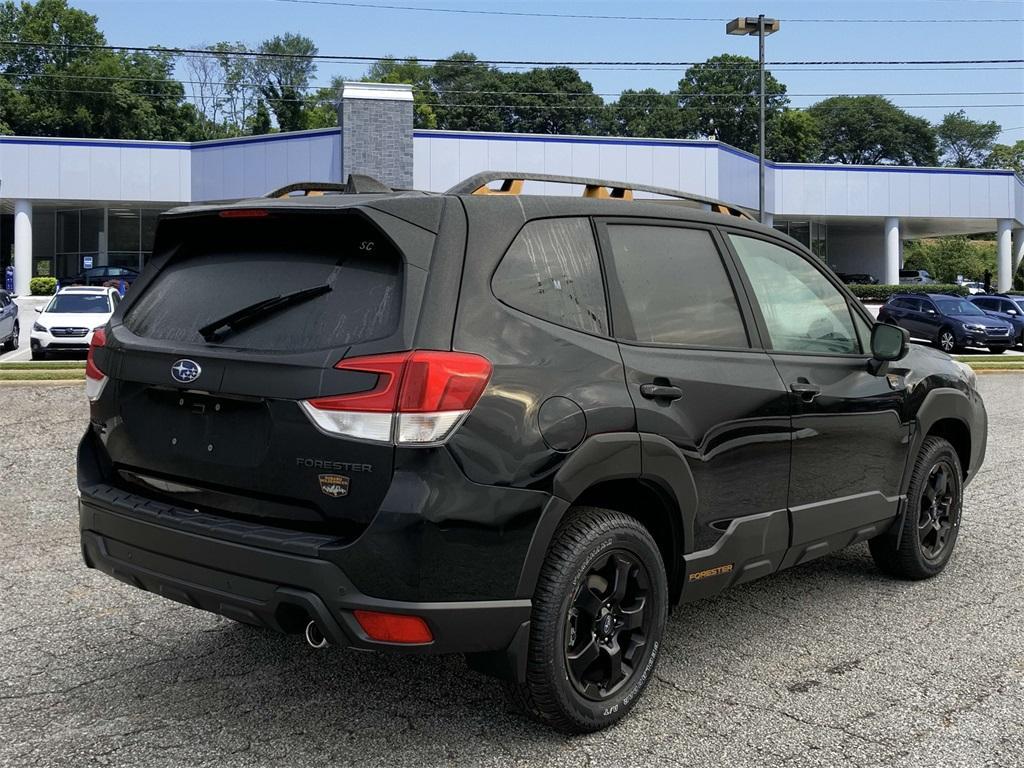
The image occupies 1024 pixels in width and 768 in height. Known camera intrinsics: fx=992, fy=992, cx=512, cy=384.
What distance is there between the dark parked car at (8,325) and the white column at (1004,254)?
150ft

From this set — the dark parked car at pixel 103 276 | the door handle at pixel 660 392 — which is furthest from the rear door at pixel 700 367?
the dark parked car at pixel 103 276

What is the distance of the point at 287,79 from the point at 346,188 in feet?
356

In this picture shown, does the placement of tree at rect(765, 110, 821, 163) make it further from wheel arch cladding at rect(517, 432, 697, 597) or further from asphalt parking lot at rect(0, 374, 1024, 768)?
wheel arch cladding at rect(517, 432, 697, 597)

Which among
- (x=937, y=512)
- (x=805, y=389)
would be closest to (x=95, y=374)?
(x=805, y=389)

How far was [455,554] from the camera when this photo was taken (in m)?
2.95

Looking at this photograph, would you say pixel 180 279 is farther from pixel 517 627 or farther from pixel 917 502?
pixel 917 502

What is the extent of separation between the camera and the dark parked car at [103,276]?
4184 centimetres

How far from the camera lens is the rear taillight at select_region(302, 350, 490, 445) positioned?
289 cm

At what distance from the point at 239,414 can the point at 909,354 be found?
11.6ft

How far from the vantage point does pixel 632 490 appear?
359 cm

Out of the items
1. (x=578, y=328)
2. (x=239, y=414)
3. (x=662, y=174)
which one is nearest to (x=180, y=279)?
(x=239, y=414)

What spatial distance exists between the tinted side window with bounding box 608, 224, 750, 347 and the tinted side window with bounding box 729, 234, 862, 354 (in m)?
0.23

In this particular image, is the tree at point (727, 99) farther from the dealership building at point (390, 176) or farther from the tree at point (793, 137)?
the dealership building at point (390, 176)

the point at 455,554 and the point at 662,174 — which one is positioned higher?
the point at 662,174
